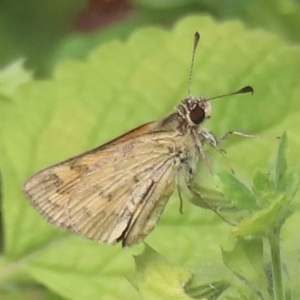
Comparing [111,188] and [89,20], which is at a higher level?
[89,20]

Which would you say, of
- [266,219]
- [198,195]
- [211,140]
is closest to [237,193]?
[266,219]

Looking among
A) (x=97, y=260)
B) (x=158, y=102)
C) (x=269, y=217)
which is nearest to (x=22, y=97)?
(x=158, y=102)

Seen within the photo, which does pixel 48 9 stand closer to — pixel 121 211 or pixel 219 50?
pixel 219 50

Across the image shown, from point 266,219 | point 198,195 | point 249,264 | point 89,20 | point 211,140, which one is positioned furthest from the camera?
point 89,20

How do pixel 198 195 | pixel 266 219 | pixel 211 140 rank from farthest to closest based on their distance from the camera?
pixel 211 140, pixel 198 195, pixel 266 219

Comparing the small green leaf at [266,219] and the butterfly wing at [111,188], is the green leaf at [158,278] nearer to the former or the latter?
the small green leaf at [266,219]

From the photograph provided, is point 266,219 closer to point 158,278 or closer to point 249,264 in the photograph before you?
point 249,264
